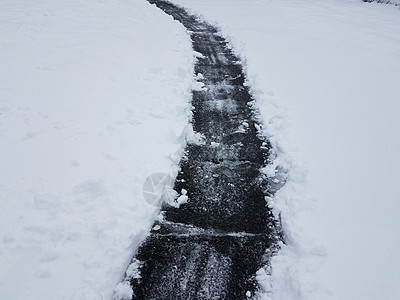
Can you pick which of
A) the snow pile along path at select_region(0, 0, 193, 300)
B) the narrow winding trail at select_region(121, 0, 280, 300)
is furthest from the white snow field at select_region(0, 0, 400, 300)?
the narrow winding trail at select_region(121, 0, 280, 300)

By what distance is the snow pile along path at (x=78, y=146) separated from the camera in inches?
134

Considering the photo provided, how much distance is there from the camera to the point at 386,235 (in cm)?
386

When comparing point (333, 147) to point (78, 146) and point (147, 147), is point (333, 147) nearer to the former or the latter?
point (147, 147)

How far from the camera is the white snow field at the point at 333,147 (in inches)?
135

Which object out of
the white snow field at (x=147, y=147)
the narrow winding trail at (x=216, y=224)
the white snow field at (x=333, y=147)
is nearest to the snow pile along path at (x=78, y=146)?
the white snow field at (x=147, y=147)

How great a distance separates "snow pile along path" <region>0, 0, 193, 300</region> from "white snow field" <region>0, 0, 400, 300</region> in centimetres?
2

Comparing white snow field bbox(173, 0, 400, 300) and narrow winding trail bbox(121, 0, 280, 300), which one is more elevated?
white snow field bbox(173, 0, 400, 300)

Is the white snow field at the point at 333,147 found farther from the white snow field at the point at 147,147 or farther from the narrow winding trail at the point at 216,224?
the narrow winding trail at the point at 216,224

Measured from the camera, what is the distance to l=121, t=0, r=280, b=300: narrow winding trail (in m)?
3.36

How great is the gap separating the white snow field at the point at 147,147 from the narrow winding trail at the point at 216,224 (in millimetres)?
249

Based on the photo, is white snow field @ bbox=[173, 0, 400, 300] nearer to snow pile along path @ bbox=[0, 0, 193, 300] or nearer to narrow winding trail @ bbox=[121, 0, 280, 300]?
narrow winding trail @ bbox=[121, 0, 280, 300]

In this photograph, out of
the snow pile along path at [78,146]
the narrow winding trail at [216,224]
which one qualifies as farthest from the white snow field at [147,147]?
the narrow winding trail at [216,224]

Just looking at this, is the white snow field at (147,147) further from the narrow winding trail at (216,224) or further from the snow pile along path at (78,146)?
the narrow winding trail at (216,224)

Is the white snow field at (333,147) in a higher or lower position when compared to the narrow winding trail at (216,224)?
higher
